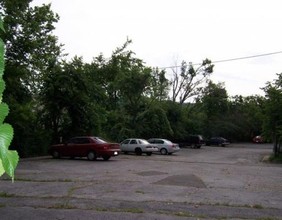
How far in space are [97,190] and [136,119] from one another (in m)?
34.5

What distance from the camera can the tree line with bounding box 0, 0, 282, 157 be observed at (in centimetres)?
2714

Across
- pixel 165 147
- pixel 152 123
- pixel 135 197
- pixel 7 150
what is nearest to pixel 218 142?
pixel 152 123

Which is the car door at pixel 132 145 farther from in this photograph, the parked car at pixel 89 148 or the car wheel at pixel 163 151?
the parked car at pixel 89 148

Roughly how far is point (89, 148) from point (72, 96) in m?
6.00

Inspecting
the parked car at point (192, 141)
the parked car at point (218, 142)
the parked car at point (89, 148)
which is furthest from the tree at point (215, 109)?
the parked car at point (89, 148)

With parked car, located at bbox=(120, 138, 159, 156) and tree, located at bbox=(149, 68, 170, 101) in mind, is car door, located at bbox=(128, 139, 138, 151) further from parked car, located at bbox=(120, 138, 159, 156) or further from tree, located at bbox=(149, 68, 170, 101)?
tree, located at bbox=(149, 68, 170, 101)

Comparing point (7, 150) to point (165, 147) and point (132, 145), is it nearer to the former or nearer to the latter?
point (132, 145)

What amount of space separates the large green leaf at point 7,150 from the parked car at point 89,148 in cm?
2787

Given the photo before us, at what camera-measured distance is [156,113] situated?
50.8 m

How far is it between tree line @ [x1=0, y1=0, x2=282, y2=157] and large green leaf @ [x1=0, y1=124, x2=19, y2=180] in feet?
31.7

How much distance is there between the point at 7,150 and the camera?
107cm

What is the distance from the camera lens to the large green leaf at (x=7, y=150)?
1054 millimetres

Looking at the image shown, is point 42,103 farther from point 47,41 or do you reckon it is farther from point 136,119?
point 136,119

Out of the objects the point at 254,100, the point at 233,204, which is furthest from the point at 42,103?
the point at 254,100
